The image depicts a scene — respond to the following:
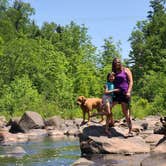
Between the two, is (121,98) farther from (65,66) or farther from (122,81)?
(65,66)

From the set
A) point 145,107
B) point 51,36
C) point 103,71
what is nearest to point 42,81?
point 103,71

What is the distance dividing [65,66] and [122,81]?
50.6m

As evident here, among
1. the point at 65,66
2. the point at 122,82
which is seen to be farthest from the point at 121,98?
the point at 65,66

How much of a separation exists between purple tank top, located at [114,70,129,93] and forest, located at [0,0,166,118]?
1015 inches

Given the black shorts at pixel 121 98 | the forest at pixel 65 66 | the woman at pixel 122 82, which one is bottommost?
the black shorts at pixel 121 98

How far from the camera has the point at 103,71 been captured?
64.1m

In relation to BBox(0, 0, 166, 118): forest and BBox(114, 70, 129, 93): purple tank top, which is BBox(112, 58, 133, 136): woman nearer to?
BBox(114, 70, 129, 93): purple tank top

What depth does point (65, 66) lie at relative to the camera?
6506 centimetres

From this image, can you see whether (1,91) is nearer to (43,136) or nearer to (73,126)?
(73,126)

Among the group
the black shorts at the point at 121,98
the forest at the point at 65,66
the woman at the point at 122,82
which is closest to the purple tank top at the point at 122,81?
the woman at the point at 122,82

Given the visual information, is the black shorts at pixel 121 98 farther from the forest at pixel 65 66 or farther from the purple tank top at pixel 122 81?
the forest at pixel 65 66

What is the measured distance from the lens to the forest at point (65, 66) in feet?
154

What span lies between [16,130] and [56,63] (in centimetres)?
3019

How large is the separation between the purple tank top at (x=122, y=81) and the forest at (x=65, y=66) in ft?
84.6
